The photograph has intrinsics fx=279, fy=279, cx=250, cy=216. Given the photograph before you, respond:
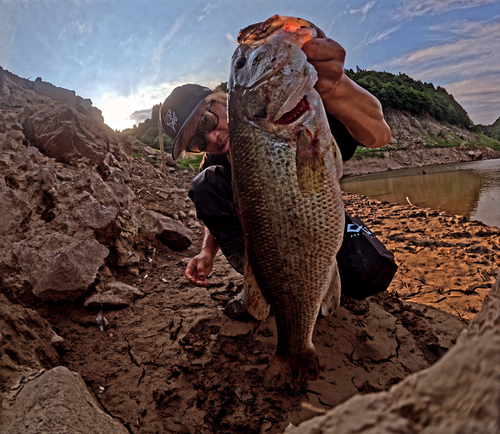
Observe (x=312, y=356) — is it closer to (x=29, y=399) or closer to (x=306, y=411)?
(x=306, y=411)

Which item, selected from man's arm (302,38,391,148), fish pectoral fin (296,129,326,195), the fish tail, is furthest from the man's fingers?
the fish tail

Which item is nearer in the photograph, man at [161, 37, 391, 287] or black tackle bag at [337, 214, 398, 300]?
man at [161, 37, 391, 287]

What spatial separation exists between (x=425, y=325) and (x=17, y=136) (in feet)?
20.5

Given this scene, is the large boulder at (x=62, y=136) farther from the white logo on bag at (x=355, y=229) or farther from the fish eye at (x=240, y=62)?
the white logo on bag at (x=355, y=229)

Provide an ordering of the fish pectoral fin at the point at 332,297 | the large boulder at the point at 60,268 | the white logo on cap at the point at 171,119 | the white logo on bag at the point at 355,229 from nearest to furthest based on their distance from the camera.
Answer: the fish pectoral fin at the point at 332,297, the large boulder at the point at 60,268, the white logo on bag at the point at 355,229, the white logo on cap at the point at 171,119

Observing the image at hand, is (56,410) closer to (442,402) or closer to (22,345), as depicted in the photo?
(22,345)

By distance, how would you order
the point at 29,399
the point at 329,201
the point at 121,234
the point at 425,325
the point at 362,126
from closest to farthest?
the point at 29,399
the point at 329,201
the point at 362,126
the point at 425,325
the point at 121,234

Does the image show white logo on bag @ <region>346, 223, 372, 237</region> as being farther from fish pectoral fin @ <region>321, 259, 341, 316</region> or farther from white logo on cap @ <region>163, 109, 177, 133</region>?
white logo on cap @ <region>163, 109, 177, 133</region>

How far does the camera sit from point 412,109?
2186 inches

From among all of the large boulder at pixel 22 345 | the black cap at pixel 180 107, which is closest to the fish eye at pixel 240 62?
the black cap at pixel 180 107

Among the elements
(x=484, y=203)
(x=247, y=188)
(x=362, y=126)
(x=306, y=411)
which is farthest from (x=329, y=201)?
(x=484, y=203)

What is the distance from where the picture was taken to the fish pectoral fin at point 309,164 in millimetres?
1741

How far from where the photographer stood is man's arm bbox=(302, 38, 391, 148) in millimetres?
1884

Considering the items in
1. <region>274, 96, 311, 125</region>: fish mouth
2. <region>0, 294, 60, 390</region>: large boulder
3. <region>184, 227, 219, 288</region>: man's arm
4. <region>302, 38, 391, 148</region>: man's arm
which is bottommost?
<region>0, 294, 60, 390</region>: large boulder
